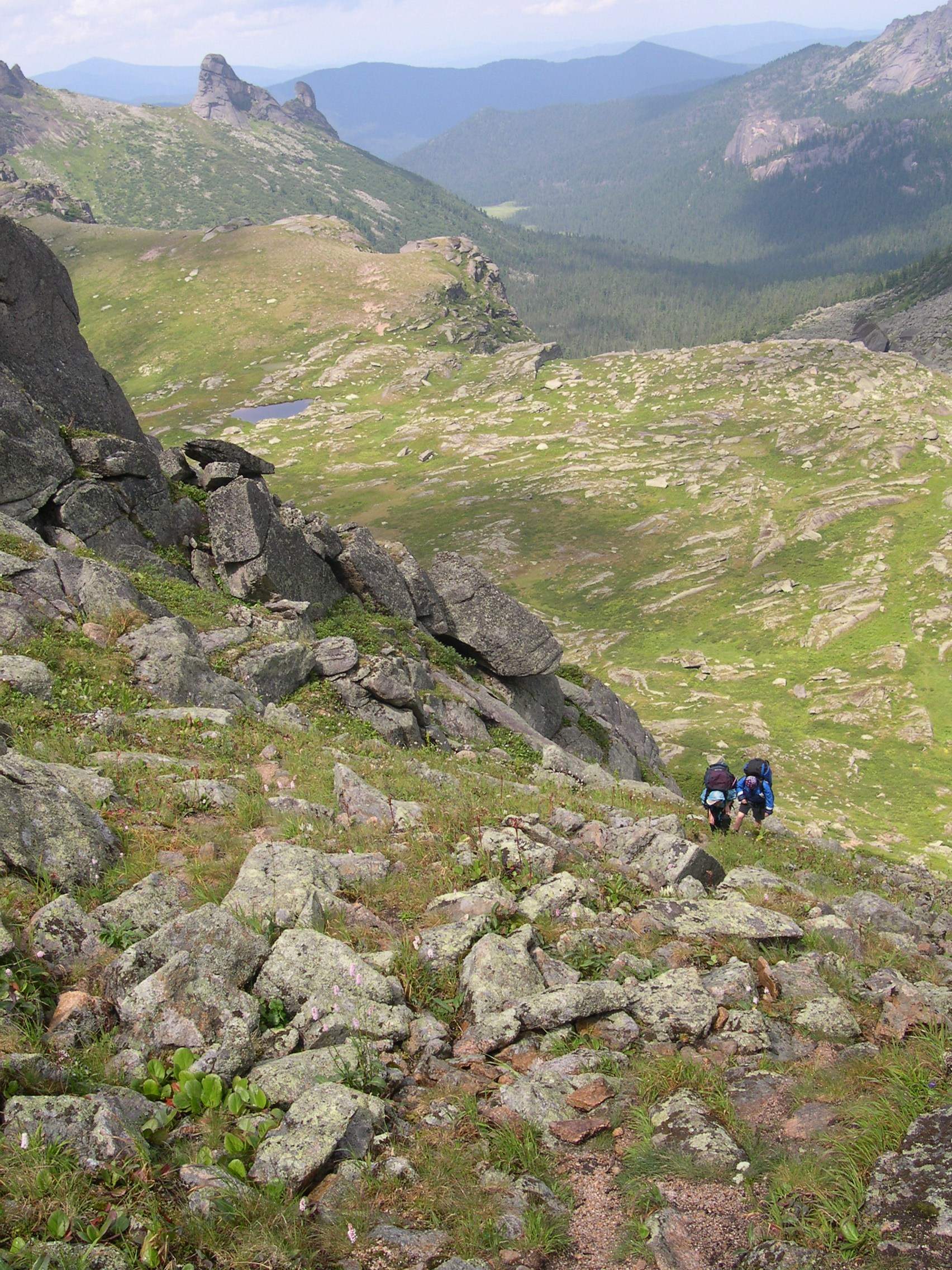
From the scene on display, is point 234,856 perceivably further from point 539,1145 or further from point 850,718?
point 850,718

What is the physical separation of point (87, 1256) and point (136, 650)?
13134 mm

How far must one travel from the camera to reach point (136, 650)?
16328mm

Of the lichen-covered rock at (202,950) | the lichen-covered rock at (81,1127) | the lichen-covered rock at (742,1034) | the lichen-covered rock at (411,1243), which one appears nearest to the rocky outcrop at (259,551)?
the lichen-covered rock at (202,950)

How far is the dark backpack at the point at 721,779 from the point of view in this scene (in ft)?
58.0

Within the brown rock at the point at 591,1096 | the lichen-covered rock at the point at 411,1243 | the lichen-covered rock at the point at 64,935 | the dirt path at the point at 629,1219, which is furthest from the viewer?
the lichen-covered rock at the point at 64,935

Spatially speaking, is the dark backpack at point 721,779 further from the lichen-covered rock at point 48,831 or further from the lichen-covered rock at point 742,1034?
the lichen-covered rock at point 48,831

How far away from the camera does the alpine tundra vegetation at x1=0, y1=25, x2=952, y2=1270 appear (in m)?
5.31

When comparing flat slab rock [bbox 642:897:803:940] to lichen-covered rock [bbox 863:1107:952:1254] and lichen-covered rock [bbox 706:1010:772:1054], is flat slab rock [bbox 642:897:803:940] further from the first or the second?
lichen-covered rock [bbox 863:1107:952:1254]

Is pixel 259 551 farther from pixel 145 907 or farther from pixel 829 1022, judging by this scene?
pixel 829 1022

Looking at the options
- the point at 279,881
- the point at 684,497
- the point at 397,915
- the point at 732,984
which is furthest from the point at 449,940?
the point at 684,497

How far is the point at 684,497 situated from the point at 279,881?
63251 mm

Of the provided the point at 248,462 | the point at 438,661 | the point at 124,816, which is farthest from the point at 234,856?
the point at 248,462

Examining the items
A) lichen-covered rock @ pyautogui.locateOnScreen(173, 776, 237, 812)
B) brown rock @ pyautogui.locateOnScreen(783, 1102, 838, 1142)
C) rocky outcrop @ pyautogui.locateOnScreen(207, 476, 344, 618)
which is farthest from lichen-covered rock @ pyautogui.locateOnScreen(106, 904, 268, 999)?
rocky outcrop @ pyautogui.locateOnScreen(207, 476, 344, 618)

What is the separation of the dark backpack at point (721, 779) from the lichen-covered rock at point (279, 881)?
1069 cm
